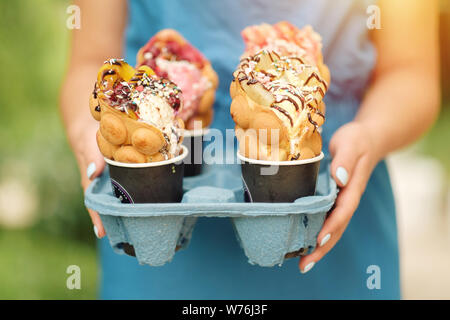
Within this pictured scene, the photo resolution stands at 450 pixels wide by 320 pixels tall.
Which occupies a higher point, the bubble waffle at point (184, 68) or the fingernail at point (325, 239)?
the bubble waffle at point (184, 68)

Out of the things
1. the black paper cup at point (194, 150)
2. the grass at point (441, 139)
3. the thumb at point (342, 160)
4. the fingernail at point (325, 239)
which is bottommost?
the fingernail at point (325, 239)

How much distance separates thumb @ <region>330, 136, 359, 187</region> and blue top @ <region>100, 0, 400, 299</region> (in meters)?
0.27

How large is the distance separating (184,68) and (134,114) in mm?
288

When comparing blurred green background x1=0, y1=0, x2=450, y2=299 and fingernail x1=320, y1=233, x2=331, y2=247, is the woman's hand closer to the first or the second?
fingernail x1=320, y1=233, x2=331, y2=247

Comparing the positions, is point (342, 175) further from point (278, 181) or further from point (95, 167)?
point (95, 167)

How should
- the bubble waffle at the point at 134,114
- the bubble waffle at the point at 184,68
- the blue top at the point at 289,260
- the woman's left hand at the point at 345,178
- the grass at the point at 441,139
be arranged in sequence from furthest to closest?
1. the grass at the point at 441,139
2. the blue top at the point at 289,260
3. the bubble waffle at the point at 184,68
4. the woman's left hand at the point at 345,178
5. the bubble waffle at the point at 134,114

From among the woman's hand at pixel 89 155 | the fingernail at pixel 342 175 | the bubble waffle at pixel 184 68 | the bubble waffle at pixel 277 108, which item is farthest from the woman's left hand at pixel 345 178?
the woman's hand at pixel 89 155

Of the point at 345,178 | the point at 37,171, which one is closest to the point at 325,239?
the point at 345,178

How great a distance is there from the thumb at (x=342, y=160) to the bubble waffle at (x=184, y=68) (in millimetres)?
342

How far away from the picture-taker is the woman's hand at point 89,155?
1.02 m

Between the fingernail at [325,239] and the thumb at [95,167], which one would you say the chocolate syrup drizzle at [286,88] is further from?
the thumb at [95,167]

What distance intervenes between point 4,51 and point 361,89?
1848mm

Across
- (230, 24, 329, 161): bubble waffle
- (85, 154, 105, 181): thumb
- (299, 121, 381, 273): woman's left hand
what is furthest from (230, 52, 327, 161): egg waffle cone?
(85, 154, 105, 181): thumb

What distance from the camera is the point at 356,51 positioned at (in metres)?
1.27
